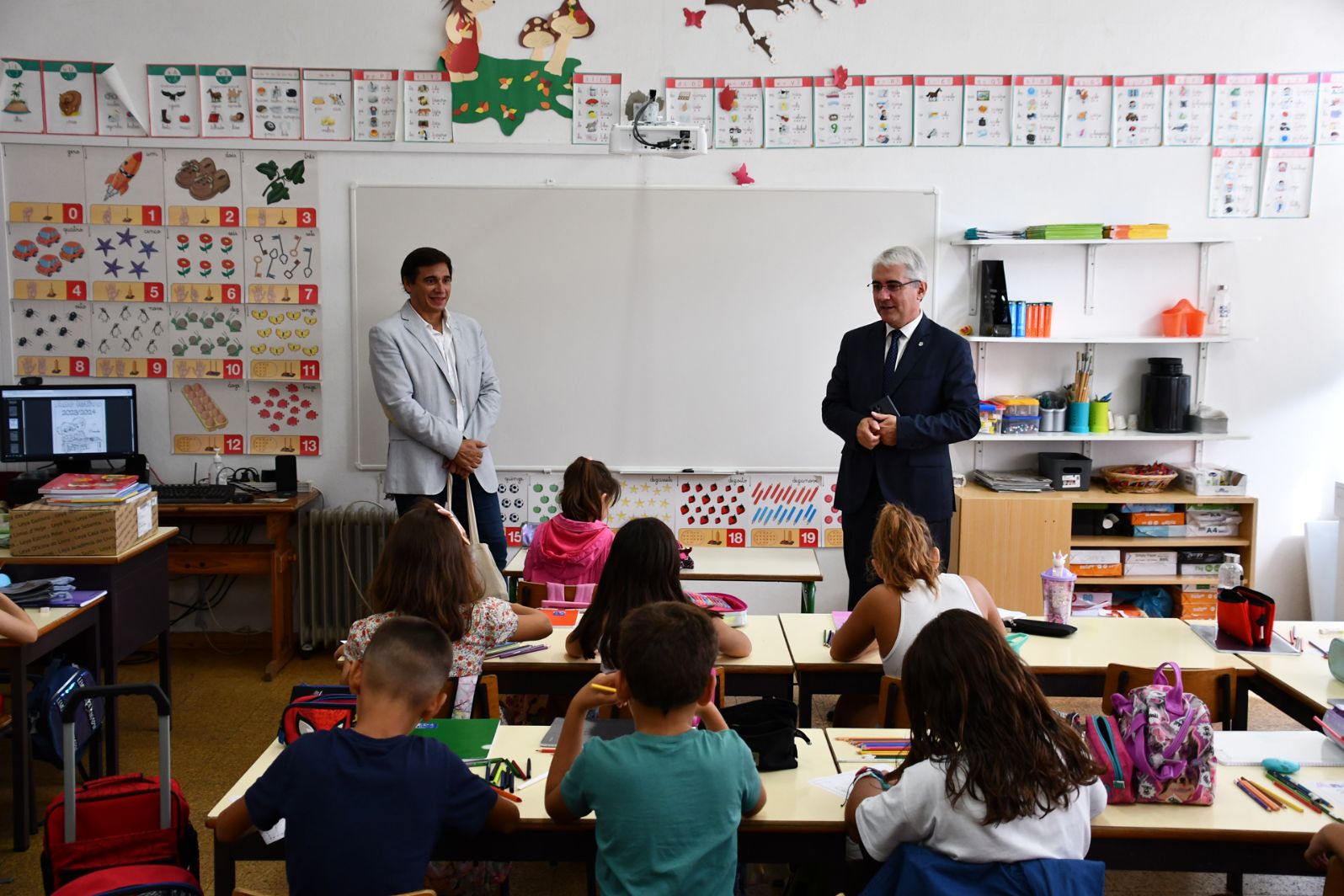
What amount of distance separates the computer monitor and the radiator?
89cm

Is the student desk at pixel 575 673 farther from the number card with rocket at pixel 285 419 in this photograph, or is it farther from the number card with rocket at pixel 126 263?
the number card with rocket at pixel 126 263

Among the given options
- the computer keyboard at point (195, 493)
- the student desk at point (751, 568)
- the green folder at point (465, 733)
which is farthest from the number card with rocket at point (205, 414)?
the green folder at point (465, 733)

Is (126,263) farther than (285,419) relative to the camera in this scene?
No

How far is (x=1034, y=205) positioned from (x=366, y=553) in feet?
11.7

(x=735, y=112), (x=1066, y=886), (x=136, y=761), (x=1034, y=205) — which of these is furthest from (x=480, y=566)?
(x=1034, y=205)

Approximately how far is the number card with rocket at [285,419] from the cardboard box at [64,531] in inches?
61.8

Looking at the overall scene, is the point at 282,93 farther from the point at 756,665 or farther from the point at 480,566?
the point at 756,665

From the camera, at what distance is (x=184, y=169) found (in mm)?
5344

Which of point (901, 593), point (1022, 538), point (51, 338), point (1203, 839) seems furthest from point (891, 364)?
point (51, 338)

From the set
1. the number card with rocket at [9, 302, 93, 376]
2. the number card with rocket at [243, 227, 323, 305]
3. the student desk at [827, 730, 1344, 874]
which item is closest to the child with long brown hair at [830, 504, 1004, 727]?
the student desk at [827, 730, 1344, 874]

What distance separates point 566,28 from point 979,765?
4.31 m

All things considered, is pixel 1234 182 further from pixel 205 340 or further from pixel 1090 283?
pixel 205 340

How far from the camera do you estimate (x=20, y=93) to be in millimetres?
5309

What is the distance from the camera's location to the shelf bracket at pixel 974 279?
5.43 m
